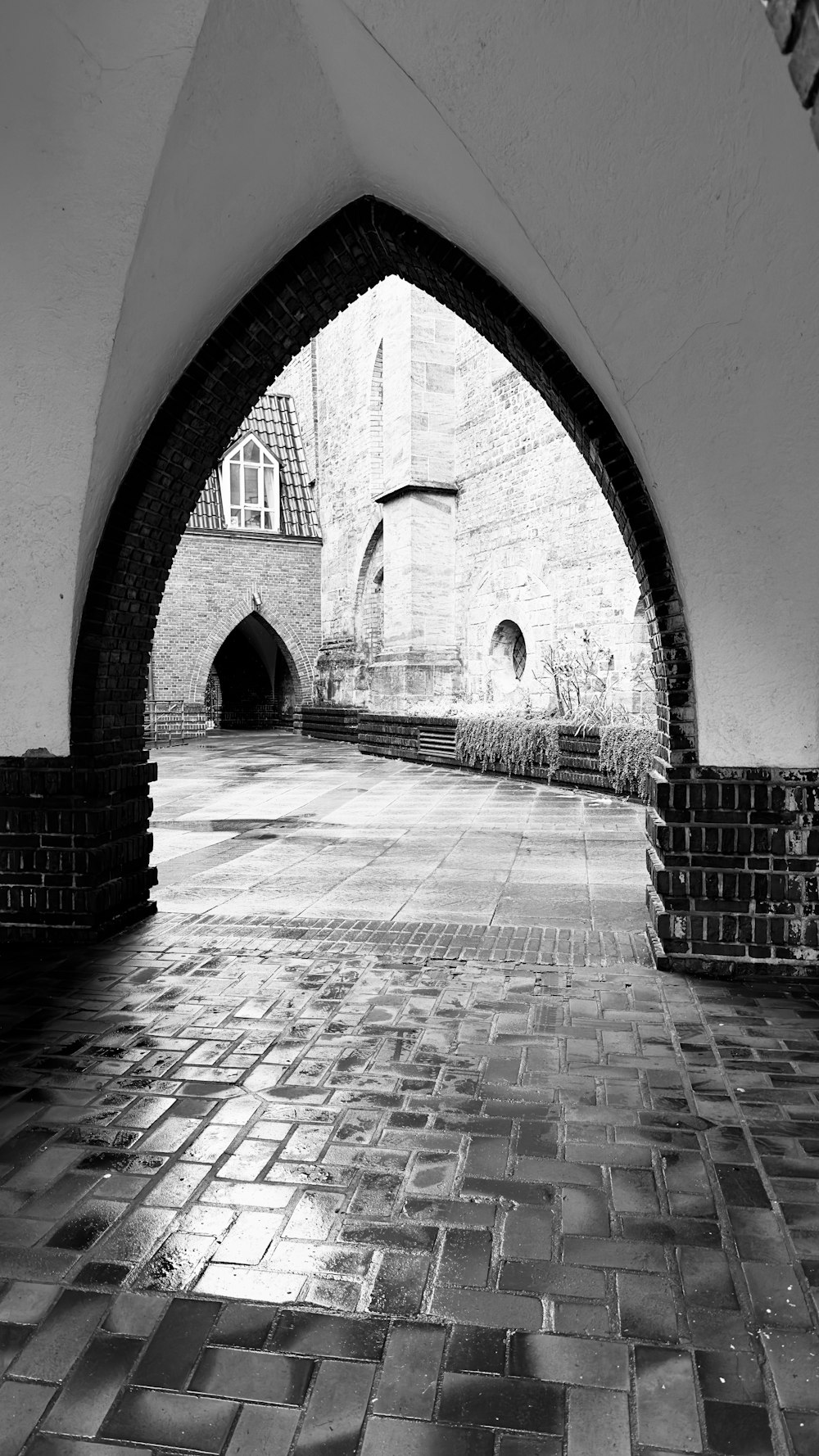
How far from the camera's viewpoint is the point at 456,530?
56.0 ft

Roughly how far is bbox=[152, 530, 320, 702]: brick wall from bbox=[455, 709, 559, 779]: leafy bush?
10.1 metres

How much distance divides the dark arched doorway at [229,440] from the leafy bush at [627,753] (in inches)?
210

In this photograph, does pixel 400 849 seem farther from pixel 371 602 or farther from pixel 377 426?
pixel 377 426

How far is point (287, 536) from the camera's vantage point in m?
23.8

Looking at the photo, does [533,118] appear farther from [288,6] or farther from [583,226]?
[288,6]

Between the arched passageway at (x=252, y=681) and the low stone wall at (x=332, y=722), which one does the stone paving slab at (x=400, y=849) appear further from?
the arched passageway at (x=252, y=681)

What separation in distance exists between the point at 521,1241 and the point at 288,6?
12.4ft

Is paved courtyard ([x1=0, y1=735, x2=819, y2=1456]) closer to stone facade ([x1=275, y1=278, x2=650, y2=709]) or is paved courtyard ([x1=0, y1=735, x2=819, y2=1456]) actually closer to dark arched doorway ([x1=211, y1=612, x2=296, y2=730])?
stone facade ([x1=275, y1=278, x2=650, y2=709])

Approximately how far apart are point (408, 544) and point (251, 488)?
8.63m

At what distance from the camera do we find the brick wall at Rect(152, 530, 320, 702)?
73.2 ft

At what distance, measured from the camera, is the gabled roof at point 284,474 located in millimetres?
23766

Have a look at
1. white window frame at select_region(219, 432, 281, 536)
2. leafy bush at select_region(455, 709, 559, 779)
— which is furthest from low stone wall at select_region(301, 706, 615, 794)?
white window frame at select_region(219, 432, 281, 536)

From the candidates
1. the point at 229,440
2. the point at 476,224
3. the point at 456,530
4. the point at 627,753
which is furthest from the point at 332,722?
the point at 476,224

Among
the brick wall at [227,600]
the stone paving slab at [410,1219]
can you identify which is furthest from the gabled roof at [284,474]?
the stone paving slab at [410,1219]
